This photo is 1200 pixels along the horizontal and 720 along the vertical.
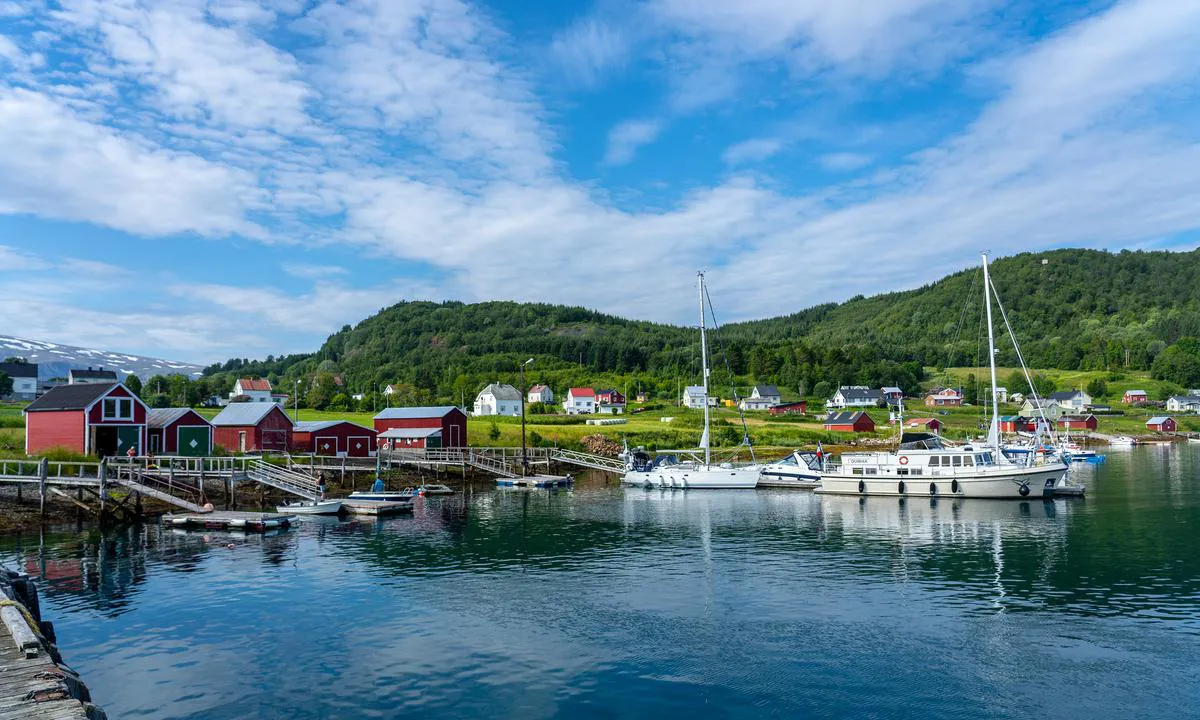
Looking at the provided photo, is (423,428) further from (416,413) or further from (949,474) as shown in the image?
(949,474)

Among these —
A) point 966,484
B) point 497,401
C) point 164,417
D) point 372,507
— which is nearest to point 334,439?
point 164,417

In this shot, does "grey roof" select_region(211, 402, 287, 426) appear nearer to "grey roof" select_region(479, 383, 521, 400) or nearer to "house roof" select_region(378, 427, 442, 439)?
"house roof" select_region(378, 427, 442, 439)

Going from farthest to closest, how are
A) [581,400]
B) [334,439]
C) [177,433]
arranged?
Result: 1. [581,400]
2. [334,439]
3. [177,433]

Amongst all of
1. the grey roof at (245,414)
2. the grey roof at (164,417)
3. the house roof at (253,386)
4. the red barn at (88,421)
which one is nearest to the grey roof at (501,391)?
the house roof at (253,386)

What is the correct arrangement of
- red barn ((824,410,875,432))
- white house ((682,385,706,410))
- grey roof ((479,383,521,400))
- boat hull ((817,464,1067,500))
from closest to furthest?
boat hull ((817,464,1067,500)), red barn ((824,410,875,432)), grey roof ((479,383,521,400)), white house ((682,385,706,410))

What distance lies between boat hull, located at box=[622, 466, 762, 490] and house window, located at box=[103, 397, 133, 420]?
4377 cm

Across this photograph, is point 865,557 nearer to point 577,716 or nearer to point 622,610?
point 622,610

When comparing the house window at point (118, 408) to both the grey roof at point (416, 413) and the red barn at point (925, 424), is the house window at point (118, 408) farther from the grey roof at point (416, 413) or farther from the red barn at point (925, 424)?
the red barn at point (925, 424)

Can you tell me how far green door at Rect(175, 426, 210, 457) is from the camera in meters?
64.4

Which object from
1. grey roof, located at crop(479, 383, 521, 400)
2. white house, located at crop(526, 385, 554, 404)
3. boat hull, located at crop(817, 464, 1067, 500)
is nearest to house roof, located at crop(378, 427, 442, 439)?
boat hull, located at crop(817, 464, 1067, 500)

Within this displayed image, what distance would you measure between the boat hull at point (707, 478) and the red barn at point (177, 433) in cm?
3941

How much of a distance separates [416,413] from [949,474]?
2164 inches

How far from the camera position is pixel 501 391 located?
160m

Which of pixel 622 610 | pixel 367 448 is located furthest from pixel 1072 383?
pixel 622 610
